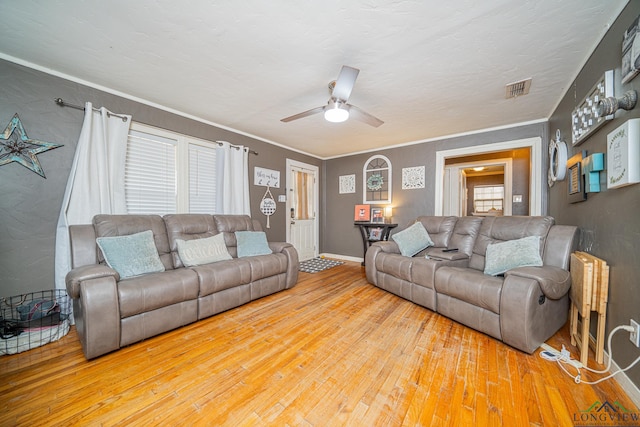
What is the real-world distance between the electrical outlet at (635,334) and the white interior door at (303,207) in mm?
4259

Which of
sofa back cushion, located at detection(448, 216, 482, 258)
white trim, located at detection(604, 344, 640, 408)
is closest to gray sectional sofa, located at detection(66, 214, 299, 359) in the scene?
sofa back cushion, located at detection(448, 216, 482, 258)

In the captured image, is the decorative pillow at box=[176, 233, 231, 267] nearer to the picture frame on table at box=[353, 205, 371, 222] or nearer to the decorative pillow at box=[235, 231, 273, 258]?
the decorative pillow at box=[235, 231, 273, 258]

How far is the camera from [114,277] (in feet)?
6.01

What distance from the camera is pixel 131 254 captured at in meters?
2.21

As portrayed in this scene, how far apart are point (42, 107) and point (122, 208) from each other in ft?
3.65

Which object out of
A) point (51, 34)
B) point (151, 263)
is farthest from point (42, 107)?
point (151, 263)

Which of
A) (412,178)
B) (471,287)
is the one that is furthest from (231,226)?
(412,178)

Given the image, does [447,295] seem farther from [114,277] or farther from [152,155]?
[152,155]

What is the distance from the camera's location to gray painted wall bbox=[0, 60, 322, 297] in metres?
2.05

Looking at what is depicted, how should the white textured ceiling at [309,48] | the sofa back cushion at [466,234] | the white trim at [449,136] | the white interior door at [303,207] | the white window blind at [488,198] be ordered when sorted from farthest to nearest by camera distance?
the white window blind at [488,198] → the white interior door at [303,207] → the white trim at [449,136] → the sofa back cushion at [466,234] → the white textured ceiling at [309,48]

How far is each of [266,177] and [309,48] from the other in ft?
8.90

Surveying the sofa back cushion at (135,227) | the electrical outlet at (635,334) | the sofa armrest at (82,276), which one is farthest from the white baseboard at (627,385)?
the sofa back cushion at (135,227)

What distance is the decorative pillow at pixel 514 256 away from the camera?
2141 mm

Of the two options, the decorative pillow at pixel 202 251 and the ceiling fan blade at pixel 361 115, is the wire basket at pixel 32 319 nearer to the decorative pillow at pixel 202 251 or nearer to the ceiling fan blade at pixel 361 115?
the decorative pillow at pixel 202 251
